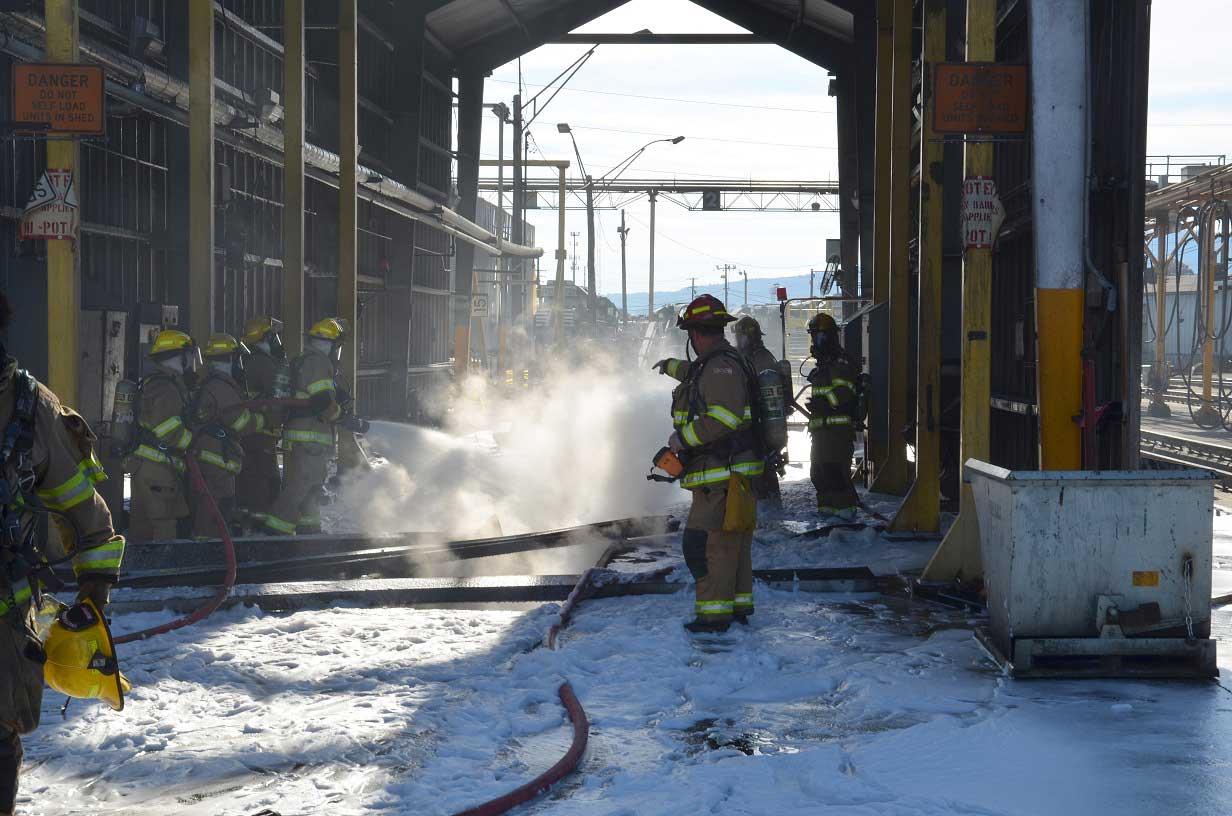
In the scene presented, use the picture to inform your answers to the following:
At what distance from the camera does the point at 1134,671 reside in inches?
225

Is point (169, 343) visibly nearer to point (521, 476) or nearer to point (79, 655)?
point (79, 655)

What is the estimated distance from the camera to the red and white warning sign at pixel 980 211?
8.05 m

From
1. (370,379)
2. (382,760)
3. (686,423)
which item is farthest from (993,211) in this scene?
(370,379)

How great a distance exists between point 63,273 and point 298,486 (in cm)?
319

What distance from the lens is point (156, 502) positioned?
30.7 ft

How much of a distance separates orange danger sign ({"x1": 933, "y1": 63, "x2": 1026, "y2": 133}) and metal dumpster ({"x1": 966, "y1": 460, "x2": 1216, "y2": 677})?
3036 mm

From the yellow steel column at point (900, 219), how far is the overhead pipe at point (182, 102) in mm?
7145

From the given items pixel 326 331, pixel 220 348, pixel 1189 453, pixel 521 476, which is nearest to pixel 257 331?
pixel 326 331

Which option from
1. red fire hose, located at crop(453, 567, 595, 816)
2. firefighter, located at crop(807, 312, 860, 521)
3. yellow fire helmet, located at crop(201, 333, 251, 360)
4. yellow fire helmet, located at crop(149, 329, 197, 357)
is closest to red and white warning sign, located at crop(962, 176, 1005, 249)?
firefighter, located at crop(807, 312, 860, 521)

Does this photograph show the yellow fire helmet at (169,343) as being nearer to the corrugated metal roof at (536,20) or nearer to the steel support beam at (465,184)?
the corrugated metal roof at (536,20)

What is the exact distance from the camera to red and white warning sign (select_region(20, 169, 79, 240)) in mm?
7902

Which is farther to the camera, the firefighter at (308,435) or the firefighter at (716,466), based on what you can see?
the firefighter at (308,435)

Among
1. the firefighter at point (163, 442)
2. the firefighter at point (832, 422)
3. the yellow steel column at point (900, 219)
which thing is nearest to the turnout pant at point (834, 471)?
the firefighter at point (832, 422)

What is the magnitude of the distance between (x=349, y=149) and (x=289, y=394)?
5786mm
